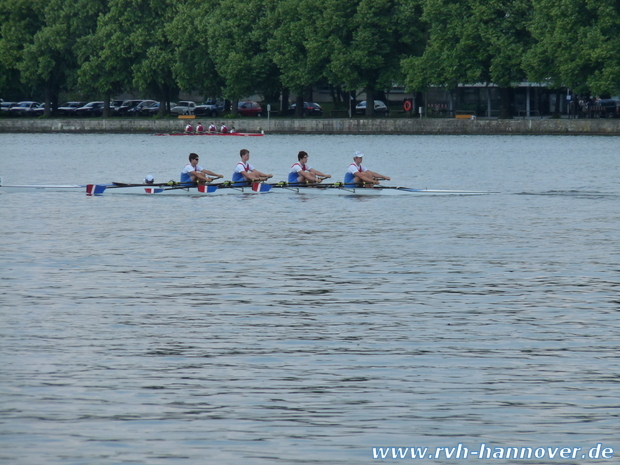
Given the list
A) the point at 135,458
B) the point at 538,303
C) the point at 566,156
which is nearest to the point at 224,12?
the point at 566,156

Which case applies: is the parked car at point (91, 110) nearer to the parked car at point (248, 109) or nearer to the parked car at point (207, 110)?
the parked car at point (207, 110)

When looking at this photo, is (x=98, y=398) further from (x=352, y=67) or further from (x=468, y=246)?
(x=352, y=67)

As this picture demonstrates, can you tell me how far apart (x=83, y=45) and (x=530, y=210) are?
82362 mm

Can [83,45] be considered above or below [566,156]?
above

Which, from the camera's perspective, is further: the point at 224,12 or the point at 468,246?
the point at 224,12

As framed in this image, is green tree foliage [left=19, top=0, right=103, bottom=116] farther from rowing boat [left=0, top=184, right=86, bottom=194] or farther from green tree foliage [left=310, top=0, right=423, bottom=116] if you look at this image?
rowing boat [left=0, top=184, right=86, bottom=194]

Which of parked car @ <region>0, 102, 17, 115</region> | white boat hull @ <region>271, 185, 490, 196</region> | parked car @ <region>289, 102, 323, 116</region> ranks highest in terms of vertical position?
parked car @ <region>0, 102, 17, 115</region>

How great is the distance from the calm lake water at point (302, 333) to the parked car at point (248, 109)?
78.4 metres

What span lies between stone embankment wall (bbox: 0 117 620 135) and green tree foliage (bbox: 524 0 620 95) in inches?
116

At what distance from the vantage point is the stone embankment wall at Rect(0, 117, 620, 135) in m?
85.1

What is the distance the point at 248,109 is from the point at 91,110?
18.4 meters

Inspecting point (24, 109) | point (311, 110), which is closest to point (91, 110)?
point (24, 109)

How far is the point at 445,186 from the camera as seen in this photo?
45094 millimetres

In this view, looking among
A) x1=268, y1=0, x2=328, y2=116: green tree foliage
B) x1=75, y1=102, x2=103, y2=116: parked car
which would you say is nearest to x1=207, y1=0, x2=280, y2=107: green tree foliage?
x1=268, y1=0, x2=328, y2=116: green tree foliage
